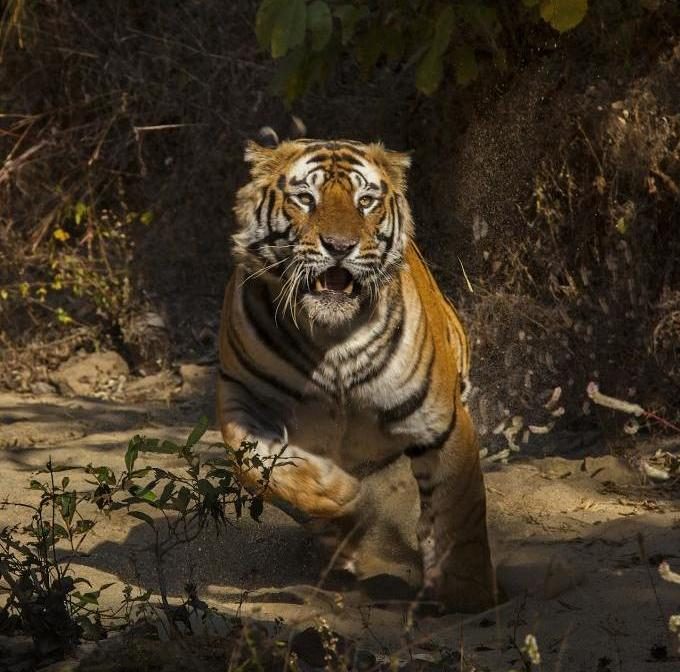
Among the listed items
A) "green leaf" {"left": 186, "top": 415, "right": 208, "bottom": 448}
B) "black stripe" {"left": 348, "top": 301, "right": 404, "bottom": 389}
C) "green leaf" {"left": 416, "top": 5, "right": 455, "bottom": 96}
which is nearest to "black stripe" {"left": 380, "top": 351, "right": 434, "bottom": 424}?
"black stripe" {"left": 348, "top": 301, "right": 404, "bottom": 389}

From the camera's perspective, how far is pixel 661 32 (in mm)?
5996

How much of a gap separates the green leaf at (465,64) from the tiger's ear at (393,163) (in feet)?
5.20

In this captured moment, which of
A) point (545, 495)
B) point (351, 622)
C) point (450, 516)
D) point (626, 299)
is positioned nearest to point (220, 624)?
→ point (351, 622)

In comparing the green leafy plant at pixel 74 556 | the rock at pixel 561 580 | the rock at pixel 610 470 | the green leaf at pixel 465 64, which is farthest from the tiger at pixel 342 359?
the green leaf at pixel 465 64

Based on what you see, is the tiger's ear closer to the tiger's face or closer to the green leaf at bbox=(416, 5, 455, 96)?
the tiger's face

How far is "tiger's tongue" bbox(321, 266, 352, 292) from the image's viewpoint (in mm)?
4105

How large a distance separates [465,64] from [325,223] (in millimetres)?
2180

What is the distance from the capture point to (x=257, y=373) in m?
4.32

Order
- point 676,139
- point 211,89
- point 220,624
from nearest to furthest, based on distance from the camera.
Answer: point 220,624 → point 676,139 → point 211,89

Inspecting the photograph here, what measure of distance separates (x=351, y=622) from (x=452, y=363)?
103 cm

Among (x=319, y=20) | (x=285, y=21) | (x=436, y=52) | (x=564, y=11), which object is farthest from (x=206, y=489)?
(x=436, y=52)

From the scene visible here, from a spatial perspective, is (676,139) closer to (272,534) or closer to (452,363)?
(452,363)

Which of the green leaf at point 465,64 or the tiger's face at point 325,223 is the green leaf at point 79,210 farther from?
the tiger's face at point 325,223

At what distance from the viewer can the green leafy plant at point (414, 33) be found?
16.3ft
